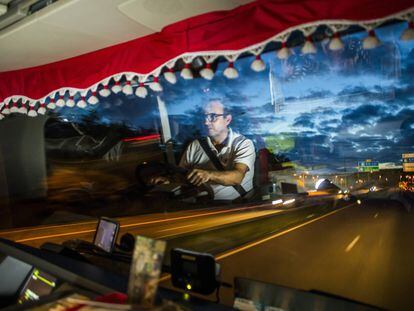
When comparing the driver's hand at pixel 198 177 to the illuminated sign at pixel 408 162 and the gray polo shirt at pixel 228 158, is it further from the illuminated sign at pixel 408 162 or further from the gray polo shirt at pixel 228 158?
the illuminated sign at pixel 408 162

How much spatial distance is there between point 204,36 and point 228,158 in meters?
0.95

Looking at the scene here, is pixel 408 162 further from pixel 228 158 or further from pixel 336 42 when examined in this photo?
pixel 228 158

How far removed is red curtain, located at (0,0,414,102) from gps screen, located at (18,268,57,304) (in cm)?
123

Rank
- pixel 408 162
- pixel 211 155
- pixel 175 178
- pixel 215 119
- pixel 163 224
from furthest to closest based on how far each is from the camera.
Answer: pixel 163 224, pixel 175 178, pixel 211 155, pixel 215 119, pixel 408 162

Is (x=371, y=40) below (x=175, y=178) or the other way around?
the other way around

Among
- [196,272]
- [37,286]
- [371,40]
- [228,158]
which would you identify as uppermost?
[371,40]

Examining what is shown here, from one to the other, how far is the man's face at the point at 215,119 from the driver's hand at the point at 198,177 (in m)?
0.31

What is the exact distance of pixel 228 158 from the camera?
2289 millimetres

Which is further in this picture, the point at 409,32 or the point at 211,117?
the point at 211,117

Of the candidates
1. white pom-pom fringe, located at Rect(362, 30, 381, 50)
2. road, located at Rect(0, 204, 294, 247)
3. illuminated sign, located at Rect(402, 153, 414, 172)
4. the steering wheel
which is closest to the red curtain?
white pom-pom fringe, located at Rect(362, 30, 381, 50)

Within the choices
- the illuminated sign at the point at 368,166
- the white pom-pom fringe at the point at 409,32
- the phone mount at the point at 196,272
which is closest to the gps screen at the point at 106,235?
the phone mount at the point at 196,272

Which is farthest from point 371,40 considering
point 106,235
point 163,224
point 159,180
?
point 163,224

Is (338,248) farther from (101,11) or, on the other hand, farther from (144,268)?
(101,11)

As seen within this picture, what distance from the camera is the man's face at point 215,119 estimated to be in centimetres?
222
